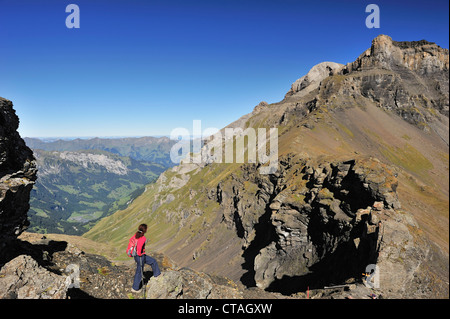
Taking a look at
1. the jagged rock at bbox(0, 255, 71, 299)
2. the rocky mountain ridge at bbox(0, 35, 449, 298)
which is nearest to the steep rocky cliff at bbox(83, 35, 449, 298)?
the rocky mountain ridge at bbox(0, 35, 449, 298)

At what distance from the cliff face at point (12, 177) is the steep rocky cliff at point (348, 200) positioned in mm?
39345

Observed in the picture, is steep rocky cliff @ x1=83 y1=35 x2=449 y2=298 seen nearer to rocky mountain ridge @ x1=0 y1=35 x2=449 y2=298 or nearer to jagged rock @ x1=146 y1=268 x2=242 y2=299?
rocky mountain ridge @ x1=0 y1=35 x2=449 y2=298

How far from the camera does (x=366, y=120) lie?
148750mm

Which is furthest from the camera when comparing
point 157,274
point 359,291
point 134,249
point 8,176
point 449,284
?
point 449,284

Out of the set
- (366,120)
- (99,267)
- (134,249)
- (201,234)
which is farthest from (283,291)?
(366,120)

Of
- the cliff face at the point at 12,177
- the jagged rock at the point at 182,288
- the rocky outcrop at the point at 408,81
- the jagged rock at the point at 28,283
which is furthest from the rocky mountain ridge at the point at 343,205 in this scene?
the cliff face at the point at 12,177

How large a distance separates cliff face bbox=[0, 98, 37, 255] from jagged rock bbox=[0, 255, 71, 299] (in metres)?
7.83

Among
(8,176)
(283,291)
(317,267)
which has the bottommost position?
(283,291)

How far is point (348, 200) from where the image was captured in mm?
48500

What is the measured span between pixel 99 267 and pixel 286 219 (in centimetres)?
4909

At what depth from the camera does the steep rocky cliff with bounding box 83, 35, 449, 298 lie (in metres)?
33.4

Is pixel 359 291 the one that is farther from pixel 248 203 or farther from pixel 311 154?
pixel 248 203

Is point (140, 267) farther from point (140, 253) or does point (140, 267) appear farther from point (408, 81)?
point (408, 81)

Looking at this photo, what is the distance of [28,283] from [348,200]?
52.1 meters
